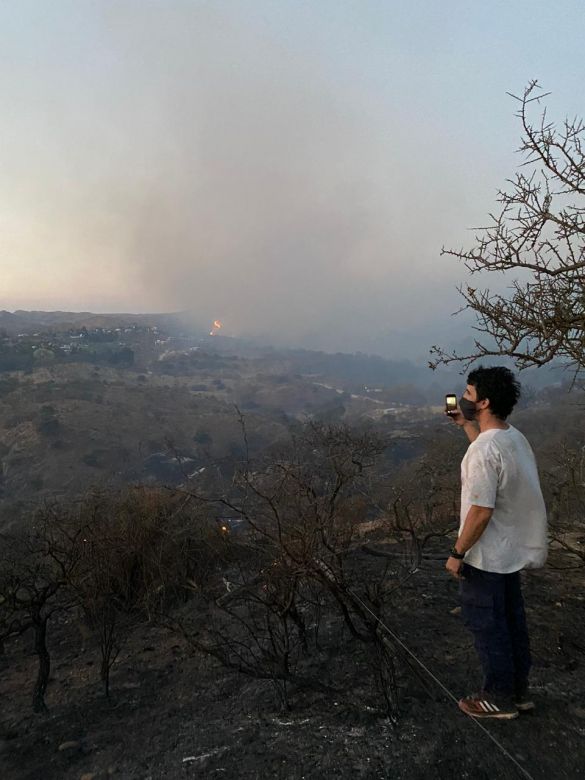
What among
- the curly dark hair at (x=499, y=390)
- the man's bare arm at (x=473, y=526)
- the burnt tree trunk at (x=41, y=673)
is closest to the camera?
the man's bare arm at (x=473, y=526)

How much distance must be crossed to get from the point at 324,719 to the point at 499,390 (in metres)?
2.23

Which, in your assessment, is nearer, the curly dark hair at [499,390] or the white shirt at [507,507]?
the white shirt at [507,507]

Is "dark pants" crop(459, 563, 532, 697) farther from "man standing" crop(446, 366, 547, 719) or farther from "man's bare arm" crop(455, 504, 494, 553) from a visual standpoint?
"man's bare arm" crop(455, 504, 494, 553)

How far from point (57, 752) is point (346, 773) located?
7.07ft

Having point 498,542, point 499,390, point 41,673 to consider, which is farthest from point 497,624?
point 41,673

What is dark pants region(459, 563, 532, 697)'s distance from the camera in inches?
87.9

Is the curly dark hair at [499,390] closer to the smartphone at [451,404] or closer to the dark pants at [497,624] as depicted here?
the smartphone at [451,404]

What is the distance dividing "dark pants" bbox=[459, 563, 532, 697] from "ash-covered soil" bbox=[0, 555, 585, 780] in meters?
0.25

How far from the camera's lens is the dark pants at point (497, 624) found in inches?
87.9

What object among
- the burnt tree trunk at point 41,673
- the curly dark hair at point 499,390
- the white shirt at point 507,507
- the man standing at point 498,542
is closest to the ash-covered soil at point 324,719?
the burnt tree trunk at point 41,673

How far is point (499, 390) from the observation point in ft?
7.61

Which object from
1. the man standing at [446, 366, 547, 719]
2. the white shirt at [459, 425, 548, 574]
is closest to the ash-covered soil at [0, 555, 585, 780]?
the man standing at [446, 366, 547, 719]

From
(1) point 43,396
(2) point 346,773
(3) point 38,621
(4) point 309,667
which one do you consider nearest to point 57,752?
(3) point 38,621

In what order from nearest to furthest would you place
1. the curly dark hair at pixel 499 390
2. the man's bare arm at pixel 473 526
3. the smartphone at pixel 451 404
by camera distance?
the man's bare arm at pixel 473 526
the curly dark hair at pixel 499 390
the smartphone at pixel 451 404
